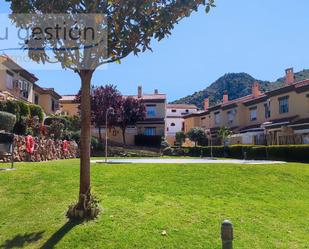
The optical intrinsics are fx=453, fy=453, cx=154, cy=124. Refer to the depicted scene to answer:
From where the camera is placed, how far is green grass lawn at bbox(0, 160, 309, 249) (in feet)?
28.4

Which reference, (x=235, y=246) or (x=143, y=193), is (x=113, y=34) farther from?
(x=235, y=246)

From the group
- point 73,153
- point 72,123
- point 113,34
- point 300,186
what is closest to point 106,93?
point 72,123

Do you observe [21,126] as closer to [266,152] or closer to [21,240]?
[266,152]

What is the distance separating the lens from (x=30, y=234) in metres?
8.79

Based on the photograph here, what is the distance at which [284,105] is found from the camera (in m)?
47.1

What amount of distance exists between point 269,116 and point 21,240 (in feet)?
149

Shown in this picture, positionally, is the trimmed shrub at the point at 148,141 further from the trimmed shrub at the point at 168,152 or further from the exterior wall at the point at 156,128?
the trimmed shrub at the point at 168,152

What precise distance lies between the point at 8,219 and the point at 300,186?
9.08 meters

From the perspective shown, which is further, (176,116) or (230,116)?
(176,116)

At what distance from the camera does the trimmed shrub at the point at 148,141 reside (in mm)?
61781

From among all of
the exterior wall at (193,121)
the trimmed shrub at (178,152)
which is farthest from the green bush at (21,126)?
the exterior wall at (193,121)

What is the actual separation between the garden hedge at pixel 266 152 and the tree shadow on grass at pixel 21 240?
23.6 metres

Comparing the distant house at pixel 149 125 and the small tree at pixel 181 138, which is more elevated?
the distant house at pixel 149 125

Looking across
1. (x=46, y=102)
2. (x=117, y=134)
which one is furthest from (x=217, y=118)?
(x=46, y=102)
